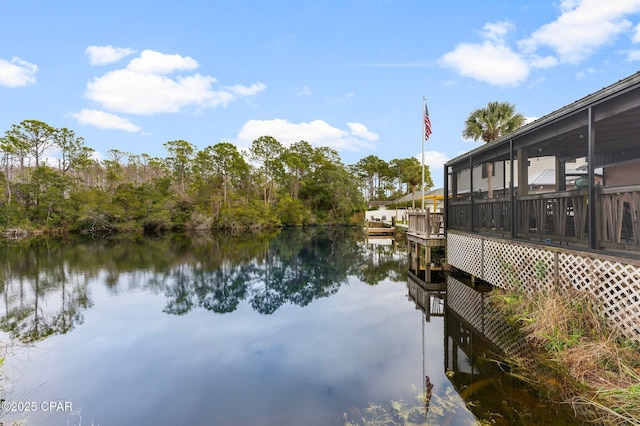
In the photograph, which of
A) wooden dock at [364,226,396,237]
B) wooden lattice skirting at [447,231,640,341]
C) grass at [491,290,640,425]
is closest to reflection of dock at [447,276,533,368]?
grass at [491,290,640,425]

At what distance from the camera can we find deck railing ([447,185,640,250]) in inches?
189

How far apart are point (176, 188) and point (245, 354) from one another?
3930 centimetres

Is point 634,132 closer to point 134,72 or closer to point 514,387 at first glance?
point 514,387

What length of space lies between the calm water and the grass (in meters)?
0.44

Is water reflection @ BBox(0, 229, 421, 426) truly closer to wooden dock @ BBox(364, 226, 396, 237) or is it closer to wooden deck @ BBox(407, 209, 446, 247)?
wooden deck @ BBox(407, 209, 446, 247)

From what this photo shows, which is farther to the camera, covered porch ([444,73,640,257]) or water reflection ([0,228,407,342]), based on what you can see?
water reflection ([0,228,407,342])

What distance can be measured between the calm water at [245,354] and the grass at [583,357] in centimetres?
44

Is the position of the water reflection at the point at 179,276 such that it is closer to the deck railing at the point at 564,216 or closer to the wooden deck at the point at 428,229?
the wooden deck at the point at 428,229

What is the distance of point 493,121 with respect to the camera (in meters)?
22.2

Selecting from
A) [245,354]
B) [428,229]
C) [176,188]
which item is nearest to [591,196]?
[245,354]

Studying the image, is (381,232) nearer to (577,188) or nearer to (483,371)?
(577,188)

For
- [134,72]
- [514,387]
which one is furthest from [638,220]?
[134,72]

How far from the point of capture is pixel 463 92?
21391mm

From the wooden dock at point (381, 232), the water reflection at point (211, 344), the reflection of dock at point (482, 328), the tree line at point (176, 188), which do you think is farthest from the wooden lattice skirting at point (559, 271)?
the tree line at point (176, 188)
